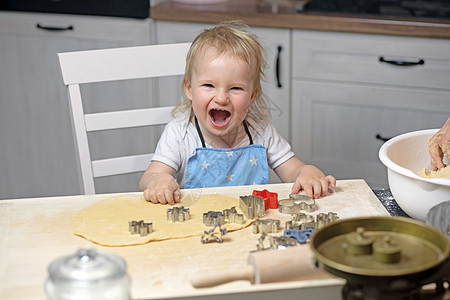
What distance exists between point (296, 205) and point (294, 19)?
46.9 inches

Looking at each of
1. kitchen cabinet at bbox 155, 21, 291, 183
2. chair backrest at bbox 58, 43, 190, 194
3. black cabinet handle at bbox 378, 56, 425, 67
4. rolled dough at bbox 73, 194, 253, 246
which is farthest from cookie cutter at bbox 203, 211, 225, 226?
black cabinet handle at bbox 378, 56, 425, 67

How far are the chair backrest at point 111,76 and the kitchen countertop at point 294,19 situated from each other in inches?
25.4

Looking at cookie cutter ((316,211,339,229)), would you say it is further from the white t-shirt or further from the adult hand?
the white t-shirt

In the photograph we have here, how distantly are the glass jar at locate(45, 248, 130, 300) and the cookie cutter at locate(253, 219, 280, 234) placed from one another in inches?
17.2

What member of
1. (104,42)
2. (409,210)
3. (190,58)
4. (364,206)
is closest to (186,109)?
(190,58)

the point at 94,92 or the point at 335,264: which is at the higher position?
the point at 335,264

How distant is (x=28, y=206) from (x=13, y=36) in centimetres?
158

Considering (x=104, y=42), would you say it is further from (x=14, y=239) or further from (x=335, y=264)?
(x=335, y=264)

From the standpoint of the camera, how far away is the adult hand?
4.22 feet

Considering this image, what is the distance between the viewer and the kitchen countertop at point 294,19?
2.22 metres

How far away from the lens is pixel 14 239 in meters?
1.18

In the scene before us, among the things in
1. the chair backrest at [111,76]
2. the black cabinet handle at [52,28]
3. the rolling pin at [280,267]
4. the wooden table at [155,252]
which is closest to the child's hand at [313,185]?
the wooden table at [155,252]

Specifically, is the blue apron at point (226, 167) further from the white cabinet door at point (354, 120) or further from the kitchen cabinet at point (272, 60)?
the white cabinet door at point (354, 120)

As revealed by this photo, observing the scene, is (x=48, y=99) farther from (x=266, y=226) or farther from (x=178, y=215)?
(x=266, y=226)
